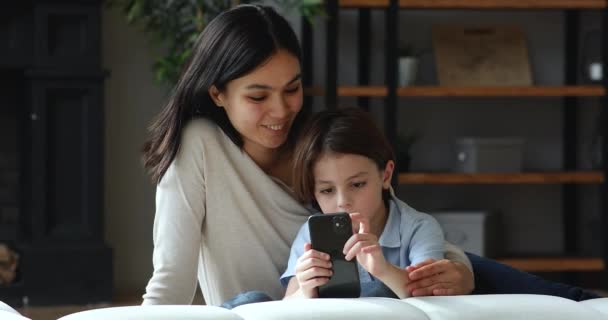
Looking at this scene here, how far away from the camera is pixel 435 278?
141 cm

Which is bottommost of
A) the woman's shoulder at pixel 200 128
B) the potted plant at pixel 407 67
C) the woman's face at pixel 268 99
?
the woman's shoulder at pixel 200 128

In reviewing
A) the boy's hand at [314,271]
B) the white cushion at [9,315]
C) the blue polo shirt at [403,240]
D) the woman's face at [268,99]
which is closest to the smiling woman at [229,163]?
the woman's face at [268,99]

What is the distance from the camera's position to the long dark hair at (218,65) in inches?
67.9

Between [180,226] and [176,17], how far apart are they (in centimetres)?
230

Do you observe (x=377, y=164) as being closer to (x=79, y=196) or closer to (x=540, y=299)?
(x=540, y=299)

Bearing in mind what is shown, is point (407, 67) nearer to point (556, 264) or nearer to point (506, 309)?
point (556, 264)

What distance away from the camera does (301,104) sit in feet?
5.86

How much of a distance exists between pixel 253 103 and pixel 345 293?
0.49m

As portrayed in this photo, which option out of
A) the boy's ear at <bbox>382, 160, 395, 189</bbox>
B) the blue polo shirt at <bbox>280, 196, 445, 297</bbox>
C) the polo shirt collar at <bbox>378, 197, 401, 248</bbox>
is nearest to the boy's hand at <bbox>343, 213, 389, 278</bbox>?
the blue polo shirt at <bbox>280, 196, 445, 297</bbox>

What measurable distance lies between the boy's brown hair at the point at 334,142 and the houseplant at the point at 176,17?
2.04m

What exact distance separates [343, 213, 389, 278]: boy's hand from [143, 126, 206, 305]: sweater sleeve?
1.37ft

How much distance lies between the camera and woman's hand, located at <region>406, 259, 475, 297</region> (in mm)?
1382

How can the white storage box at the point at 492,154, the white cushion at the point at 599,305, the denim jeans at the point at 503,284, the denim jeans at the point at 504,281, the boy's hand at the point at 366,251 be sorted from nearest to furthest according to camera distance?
the white cushion at the point at 599,305, the boy's hand at the point at 366,251, the denim jeans at the point at 503,284, the denim jeans at the point at 504,281, the white storage box at the point at 492,154

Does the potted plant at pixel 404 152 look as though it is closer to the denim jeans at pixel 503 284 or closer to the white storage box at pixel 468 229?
the white storage box at pixel 468 229
